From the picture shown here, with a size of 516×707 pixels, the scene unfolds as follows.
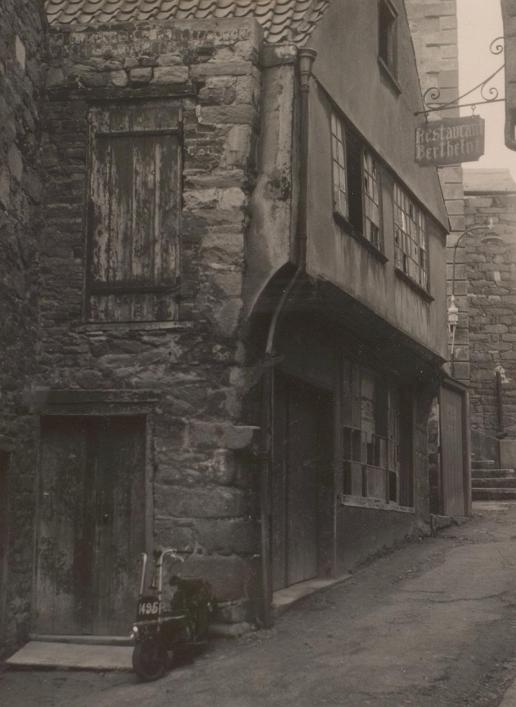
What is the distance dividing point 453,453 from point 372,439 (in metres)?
3.08

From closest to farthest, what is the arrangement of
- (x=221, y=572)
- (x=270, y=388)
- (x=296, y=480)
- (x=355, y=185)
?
(x=221, y=572) → (x=270, y=388) → (x=296, y=480) → (x=355, y=185)

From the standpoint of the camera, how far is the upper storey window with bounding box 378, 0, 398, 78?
1302 centimetres

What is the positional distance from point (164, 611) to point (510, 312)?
13602 mm

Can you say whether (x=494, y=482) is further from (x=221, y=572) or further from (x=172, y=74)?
(x=172, y=74)

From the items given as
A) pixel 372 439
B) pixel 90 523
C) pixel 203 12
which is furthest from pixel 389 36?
pixel 90 523

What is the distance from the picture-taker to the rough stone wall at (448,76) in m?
16.7

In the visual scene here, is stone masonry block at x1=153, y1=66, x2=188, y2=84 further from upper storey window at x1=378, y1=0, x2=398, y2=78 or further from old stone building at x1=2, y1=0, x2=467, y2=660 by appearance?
upper storey window at x1=378, y1=0, x2=398, y2=78

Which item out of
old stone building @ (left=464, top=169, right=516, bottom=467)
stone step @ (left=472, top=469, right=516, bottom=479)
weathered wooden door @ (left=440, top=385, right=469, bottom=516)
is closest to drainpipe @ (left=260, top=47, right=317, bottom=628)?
weathered wooden door @ (left=440, top=385, right=469, bottom=516)

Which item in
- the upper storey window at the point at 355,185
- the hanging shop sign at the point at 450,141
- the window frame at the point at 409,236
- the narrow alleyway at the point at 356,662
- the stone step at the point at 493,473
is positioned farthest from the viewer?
the stone step at the point at 493,473

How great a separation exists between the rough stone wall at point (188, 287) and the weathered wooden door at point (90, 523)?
332mm

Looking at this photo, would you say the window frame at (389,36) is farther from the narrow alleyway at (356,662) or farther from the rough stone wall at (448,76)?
the narrow alleyway at (356,662)

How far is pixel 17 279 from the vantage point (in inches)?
359

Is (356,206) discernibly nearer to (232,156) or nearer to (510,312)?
(232,156)

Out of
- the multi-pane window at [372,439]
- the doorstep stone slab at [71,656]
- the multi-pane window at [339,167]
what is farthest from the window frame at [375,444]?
the doorstep stone slab at [71,656]
